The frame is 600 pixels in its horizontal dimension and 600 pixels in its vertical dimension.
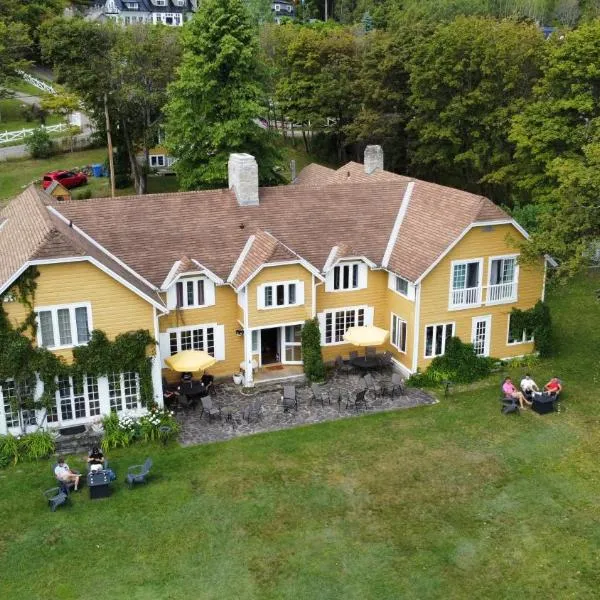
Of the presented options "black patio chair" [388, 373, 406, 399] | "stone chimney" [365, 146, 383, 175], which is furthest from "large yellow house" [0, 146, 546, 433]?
"stone chimney" [365, 146, 383, 175]

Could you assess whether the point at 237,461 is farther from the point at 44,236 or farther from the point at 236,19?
the point at 236,19

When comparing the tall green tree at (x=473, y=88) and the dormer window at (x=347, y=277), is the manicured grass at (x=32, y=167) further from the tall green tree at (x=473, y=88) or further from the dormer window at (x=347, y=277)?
the dormer window at (x=347, y=277)

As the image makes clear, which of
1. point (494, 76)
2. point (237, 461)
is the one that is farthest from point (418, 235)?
point (494, 76)

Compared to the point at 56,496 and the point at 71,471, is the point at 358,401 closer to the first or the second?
the point at 71,471

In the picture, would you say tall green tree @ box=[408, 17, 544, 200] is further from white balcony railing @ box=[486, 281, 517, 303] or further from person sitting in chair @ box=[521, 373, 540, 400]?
person sitting in chair @ box=[521, 373, 540, 400]

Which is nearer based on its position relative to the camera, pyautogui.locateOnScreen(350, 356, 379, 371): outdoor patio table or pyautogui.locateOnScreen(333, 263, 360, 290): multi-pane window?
pyautogui.locateOnScreen(350, 356, 379, 371): outdoor patio table

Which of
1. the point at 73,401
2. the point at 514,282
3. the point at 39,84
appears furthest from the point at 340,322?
the point at 39,84
